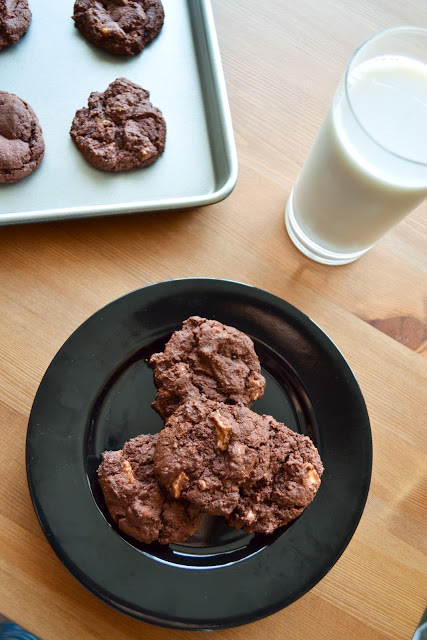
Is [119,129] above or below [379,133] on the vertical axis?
below

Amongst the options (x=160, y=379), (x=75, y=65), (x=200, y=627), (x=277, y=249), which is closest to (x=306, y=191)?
(x=277, y=249)

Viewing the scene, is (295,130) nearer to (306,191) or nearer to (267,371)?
(306,191)

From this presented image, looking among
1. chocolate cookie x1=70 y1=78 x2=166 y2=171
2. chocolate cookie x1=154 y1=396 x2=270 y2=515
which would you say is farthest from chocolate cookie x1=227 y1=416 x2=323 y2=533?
chocolate cookie x1=70 y1=78 x2=166 y2=171

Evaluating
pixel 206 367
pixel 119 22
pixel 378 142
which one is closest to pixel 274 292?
pixel 206 367

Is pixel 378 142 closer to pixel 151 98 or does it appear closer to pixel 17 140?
pixel 151 98

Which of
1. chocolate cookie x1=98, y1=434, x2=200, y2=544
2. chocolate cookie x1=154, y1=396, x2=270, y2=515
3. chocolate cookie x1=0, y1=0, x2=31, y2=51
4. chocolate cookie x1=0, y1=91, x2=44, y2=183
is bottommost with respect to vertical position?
chocolate cookie x1=98, y1=434, x2=200, y2=544

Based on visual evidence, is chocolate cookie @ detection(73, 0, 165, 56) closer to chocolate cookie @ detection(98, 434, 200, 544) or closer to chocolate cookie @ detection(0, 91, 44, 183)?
chocolate cookie @ detection(0, 91, 44, 183)

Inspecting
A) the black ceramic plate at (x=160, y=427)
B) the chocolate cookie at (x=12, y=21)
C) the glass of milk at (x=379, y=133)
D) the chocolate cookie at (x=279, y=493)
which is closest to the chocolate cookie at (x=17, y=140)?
the chocolate cookie at (x=12, y=21)
